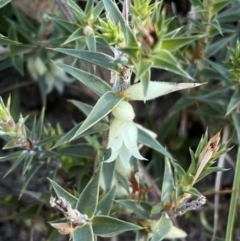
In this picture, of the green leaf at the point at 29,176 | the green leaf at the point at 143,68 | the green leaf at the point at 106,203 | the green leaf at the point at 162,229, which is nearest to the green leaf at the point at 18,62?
the green leaf at the point at 29,176

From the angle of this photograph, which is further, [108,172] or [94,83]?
[108,172]

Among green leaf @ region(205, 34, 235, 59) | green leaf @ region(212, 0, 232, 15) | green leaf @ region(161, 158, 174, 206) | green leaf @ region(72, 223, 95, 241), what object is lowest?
green leaf @ region(161, 158, 174, 206)

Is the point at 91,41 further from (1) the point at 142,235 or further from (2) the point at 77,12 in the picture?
(1) the point at 142,235

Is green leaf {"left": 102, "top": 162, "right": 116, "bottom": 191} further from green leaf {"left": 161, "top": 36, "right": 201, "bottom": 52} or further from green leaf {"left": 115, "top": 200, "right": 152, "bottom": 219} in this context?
green leaf {"left": 161, "top": 36, "right": 201, "bottom": 52}

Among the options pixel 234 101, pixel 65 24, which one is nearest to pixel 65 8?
pixel 65 24

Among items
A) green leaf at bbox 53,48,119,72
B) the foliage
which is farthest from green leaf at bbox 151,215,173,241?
green leaf at bbox 53,48,119,72

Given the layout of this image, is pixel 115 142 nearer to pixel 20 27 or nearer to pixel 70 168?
pixel 70 168
